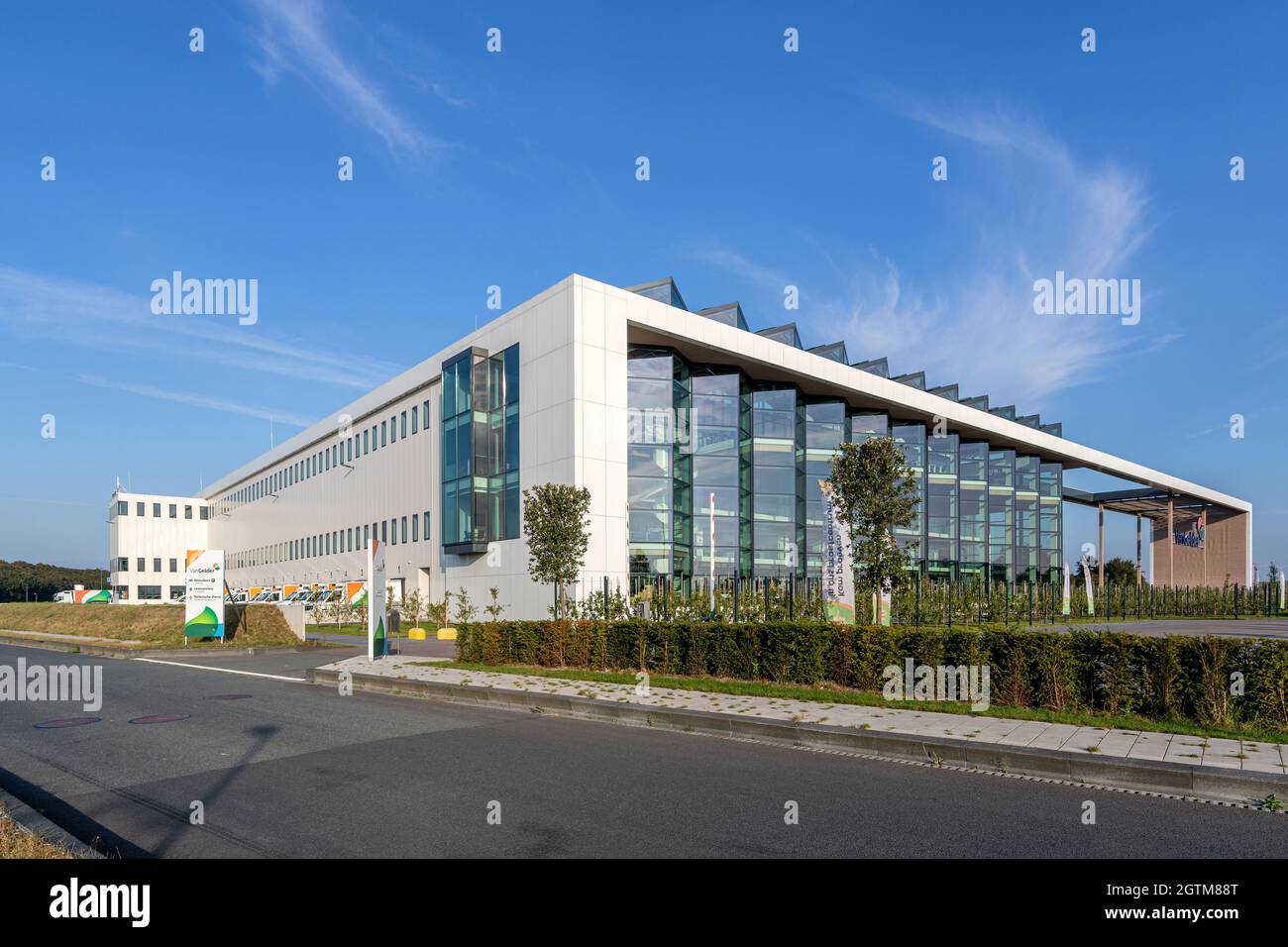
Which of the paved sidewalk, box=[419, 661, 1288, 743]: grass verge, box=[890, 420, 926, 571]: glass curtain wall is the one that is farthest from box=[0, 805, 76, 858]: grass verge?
box=[890, 420, 926, 571]: glass curtain wall

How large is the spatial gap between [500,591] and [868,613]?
57.7ft

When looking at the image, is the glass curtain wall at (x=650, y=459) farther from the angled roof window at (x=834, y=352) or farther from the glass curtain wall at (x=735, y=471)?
the angled roof window at (x=834, y=352)

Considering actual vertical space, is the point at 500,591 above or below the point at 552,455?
below

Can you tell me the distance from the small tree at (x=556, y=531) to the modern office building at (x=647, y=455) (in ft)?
26.3

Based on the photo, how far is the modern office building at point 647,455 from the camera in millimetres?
31891

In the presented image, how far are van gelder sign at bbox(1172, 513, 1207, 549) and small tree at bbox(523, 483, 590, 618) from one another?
70.4m

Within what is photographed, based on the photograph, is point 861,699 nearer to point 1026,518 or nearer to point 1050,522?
point 1026,518

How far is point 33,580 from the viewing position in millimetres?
118438
